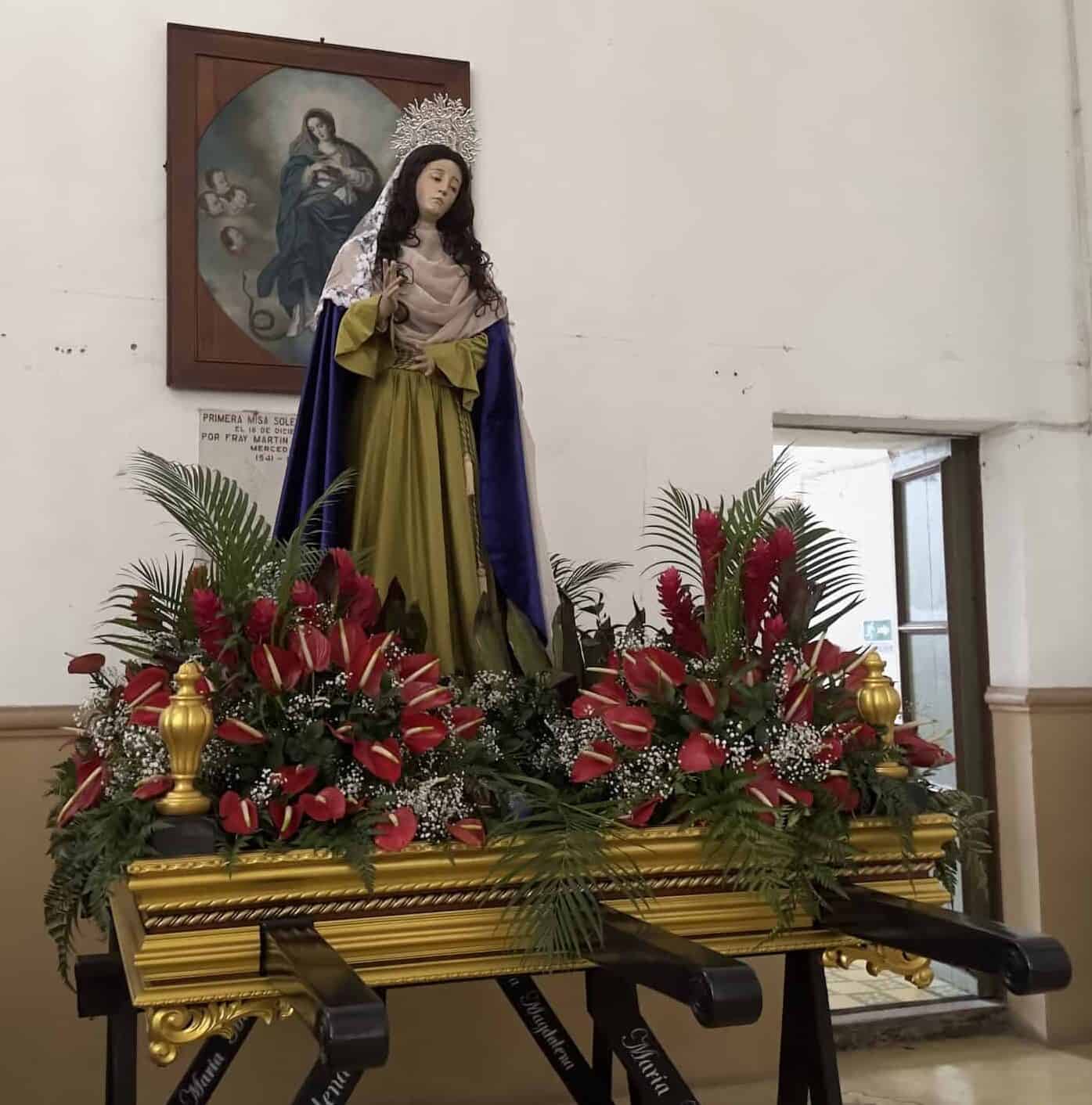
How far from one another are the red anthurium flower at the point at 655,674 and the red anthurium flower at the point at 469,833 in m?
0.36

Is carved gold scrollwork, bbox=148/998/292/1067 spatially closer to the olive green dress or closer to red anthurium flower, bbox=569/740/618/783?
red anthurium flower, bbox=569/740/618/783

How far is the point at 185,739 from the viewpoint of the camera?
1.71 meters

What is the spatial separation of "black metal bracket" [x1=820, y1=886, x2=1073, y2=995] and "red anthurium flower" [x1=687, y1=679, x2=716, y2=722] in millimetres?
349

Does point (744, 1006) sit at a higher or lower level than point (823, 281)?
lower

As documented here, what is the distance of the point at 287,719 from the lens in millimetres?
1839

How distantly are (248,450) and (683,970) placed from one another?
233 centimetres

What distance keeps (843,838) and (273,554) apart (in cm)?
103

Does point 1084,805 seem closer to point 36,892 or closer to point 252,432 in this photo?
point 252,432

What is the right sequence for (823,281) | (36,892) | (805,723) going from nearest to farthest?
(805,723) → (36,892) → (823,281)

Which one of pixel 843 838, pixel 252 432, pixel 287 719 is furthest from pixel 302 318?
pixel 843 838

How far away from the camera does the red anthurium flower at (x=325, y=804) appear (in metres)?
1.74

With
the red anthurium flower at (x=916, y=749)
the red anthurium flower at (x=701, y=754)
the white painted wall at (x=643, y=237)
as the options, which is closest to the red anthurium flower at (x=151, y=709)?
the red anthurium flower at (x=701, y=754)

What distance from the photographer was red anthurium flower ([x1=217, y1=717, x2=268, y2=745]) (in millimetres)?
1786

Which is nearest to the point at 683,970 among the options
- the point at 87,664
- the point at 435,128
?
the point at 87,664
